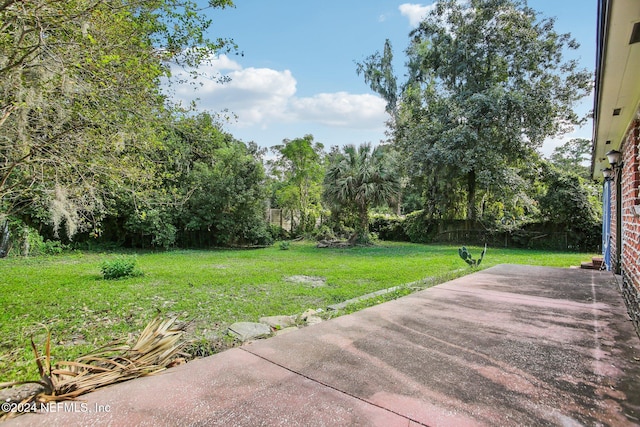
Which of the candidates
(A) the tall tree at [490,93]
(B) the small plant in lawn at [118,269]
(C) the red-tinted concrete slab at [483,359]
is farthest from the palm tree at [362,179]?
(C) the red-tinted concrete slab at [483,359]

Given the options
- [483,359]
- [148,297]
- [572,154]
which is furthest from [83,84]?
[572,154]

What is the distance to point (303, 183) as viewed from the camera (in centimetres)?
1656

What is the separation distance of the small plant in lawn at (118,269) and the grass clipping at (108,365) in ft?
16.1

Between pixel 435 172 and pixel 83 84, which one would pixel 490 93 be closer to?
pixel 435 172

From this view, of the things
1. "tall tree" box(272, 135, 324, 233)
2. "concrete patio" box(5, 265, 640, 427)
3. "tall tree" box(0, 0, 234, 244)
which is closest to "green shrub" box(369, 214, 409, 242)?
"tall tree" box(272, 135, 324, 233)

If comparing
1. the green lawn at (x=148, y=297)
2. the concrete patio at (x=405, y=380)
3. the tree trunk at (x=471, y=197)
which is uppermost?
the tree trunk at (x=471, y=197)

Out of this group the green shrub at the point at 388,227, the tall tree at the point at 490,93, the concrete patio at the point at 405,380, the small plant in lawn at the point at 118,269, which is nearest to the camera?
the concrete patio at the point at 405,380

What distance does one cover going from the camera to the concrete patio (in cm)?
150

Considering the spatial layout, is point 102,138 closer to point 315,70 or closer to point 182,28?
point 182,28

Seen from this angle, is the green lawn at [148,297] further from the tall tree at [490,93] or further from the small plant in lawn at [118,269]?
the tall tree at [490,93]

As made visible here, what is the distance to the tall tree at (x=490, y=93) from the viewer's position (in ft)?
40.4

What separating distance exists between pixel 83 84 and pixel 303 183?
43.7 feet

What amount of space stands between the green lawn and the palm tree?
5.05 metres

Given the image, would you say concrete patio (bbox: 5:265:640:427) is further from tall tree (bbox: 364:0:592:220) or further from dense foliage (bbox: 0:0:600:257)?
tall tree (bbox: 364:0:592:220)
